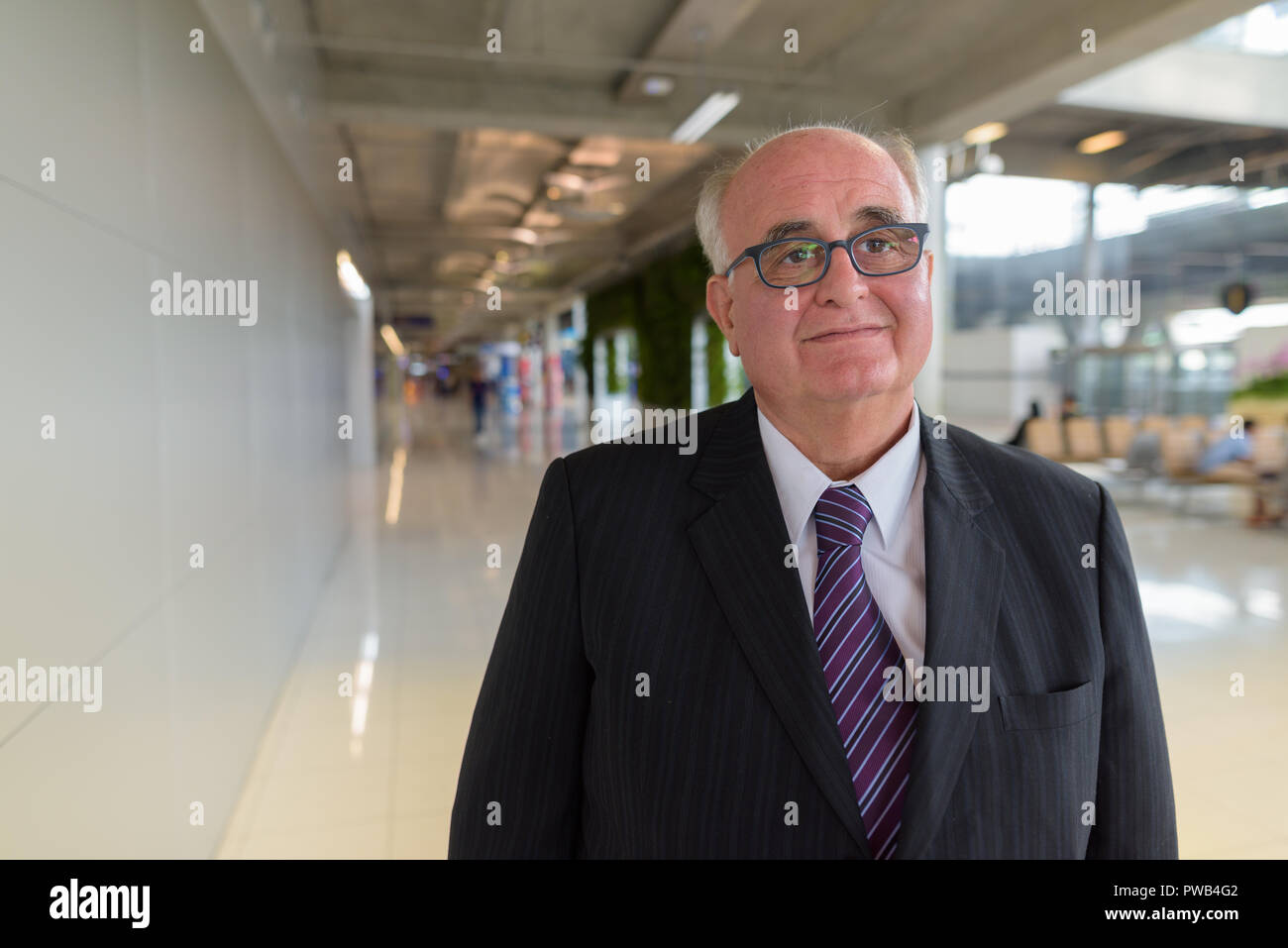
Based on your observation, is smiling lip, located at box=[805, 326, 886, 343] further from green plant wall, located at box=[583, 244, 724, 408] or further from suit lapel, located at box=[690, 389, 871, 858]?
green plant wall, located at box=[583, 244, 724, 408]

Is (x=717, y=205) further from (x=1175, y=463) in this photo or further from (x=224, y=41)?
(x=1175, y=463)

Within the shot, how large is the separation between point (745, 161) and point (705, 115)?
6329 millimetres

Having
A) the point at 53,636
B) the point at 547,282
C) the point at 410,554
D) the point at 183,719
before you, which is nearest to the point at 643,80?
the point at 410,554

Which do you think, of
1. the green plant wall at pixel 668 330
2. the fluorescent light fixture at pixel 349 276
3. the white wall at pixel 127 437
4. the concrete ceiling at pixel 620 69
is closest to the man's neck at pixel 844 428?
the white wall at pixel 127 437

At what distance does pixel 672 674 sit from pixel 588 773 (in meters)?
0.21

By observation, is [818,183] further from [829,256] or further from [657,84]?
[657,84]

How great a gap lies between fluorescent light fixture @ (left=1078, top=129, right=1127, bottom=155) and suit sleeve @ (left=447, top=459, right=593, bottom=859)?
549 inches

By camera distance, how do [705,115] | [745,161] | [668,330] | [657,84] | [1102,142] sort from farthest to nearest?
[668,330], [1102,142], [657,84], [705,115], [745,161]

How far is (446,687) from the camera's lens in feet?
15.1

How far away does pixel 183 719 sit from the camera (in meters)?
2.77

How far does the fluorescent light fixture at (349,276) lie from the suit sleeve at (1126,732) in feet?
31.2

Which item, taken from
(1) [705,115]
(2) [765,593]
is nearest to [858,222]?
(2) [765,593]

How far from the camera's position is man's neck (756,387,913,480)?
1.20 meters

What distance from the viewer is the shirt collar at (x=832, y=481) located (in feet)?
4.00
